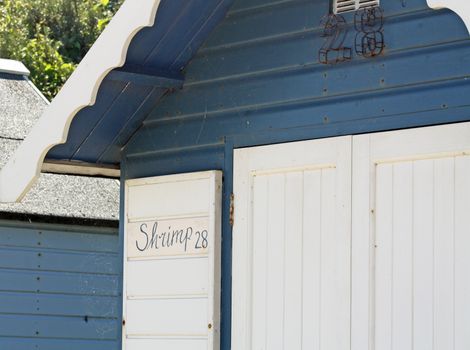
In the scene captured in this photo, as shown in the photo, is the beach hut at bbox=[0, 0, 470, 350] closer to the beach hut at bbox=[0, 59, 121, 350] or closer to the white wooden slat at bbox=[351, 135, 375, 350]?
the white wooden slat at bbox=[351, 135, 375, 350]

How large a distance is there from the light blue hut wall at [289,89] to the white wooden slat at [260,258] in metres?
0.22

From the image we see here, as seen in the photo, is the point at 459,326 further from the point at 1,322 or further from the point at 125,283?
the point at 1,322

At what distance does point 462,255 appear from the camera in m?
5.34

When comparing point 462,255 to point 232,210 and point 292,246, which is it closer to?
point 292,246

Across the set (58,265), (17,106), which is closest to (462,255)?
(58,265)

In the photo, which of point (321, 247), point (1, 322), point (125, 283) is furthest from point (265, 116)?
point (1, 322)

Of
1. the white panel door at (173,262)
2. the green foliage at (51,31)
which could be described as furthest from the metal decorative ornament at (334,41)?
the green foliage at (51,31)

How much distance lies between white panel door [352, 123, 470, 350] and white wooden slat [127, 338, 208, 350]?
1110 millimetres

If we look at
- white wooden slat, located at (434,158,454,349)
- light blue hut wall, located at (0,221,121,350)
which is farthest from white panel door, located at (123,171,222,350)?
light blue hut wall, located at (0,221,121,350)

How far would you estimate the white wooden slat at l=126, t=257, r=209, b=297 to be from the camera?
21.6 ft

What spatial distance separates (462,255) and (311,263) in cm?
93

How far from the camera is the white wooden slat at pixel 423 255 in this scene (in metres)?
5.45

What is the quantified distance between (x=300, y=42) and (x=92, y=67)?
1.10 meters

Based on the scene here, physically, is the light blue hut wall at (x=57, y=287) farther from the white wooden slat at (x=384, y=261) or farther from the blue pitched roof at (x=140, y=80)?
the white wooden slat at (x=384, y=261)
